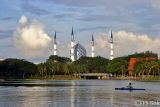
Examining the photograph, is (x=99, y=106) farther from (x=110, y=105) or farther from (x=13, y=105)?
(x=13, y=105)

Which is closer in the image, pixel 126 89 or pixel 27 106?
pixel 27 106

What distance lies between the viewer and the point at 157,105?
64.0m

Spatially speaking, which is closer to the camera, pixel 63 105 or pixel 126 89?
pixel 63 105

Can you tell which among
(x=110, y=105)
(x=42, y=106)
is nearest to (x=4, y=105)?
(x=42, y=106)

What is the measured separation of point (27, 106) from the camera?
64938 mm

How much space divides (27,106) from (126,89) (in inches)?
1908

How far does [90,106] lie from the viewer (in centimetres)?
6438

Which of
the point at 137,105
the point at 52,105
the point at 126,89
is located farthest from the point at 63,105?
the point at 126,89

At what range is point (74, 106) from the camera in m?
64.7

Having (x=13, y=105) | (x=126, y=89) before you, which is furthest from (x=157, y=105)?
(x=126, y=89)

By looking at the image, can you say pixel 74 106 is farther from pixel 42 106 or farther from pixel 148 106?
pixel 148 106

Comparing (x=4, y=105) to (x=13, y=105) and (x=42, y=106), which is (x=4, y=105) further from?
(x=42, y=106)

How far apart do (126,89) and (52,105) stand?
46.4 meters

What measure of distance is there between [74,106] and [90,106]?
2.42m
